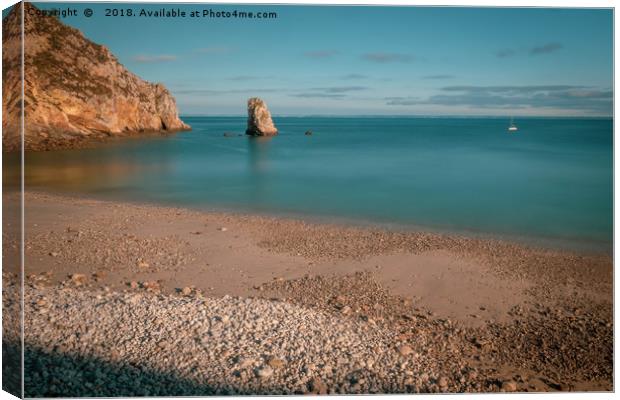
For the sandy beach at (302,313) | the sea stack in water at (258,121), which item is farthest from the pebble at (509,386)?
the sea stack in water at (258,121)

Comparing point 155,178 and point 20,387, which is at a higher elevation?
point 155,178

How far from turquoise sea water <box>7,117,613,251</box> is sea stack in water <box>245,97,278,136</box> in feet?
24.7

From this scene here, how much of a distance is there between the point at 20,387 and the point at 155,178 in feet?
28.8

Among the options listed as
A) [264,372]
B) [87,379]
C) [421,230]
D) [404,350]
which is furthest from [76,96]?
[404,350]

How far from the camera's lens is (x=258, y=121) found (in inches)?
969

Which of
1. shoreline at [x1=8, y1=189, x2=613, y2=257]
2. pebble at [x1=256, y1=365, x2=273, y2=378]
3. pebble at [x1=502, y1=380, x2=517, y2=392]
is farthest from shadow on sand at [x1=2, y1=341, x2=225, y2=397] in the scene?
shoreline at [x1=8, y1=189, x2=613, y2=257]

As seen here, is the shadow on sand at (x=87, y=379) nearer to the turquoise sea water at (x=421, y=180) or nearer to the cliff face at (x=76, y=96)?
the turquoise sea water at (x=421, y=180)

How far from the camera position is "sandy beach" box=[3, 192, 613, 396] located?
14.4ft

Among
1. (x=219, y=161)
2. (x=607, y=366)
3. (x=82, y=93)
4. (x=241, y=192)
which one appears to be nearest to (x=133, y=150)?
(x=82, y=93)

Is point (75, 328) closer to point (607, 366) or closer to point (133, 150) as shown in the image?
point (607, 366)

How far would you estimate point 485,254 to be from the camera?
771 centimetres

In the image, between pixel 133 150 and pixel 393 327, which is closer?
pixel 393 327

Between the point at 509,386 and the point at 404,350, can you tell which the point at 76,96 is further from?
the point at 509,386

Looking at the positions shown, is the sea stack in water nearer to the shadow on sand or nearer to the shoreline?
the shoreline
